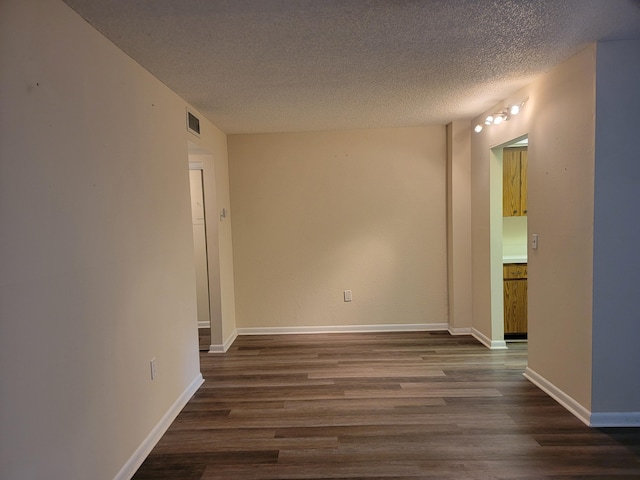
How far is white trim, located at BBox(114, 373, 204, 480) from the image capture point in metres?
1.93

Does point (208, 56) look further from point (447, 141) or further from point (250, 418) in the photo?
point (447, 141)

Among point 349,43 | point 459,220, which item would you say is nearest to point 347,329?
point 459,220

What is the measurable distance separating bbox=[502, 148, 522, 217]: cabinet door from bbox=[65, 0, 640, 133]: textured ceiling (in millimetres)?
926

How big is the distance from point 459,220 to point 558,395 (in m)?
2.04

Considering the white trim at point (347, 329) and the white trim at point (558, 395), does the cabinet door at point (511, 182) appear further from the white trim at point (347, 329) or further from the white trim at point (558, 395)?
the white trim at point (558, 395)

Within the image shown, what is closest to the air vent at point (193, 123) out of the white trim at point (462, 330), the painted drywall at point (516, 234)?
the white trim at point (462, 330)

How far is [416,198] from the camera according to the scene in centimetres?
427

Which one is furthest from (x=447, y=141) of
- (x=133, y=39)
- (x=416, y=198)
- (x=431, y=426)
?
(x=133, y=39)

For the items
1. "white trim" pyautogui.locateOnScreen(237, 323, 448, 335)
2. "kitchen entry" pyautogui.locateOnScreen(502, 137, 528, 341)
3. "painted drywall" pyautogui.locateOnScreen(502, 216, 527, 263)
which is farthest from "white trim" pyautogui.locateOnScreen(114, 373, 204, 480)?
"painted drywall" pyautogui.locateOnScreen(502, 216, 527, 263)

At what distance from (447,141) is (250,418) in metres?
3.56

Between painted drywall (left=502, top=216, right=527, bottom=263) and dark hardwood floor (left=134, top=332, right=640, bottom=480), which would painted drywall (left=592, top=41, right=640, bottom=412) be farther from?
painted drywall (left=502, top=216, right=527, bottom=263)

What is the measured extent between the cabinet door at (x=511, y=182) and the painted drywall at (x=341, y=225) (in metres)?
0.67

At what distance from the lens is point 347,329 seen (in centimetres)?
440

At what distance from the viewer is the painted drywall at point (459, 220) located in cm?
406
